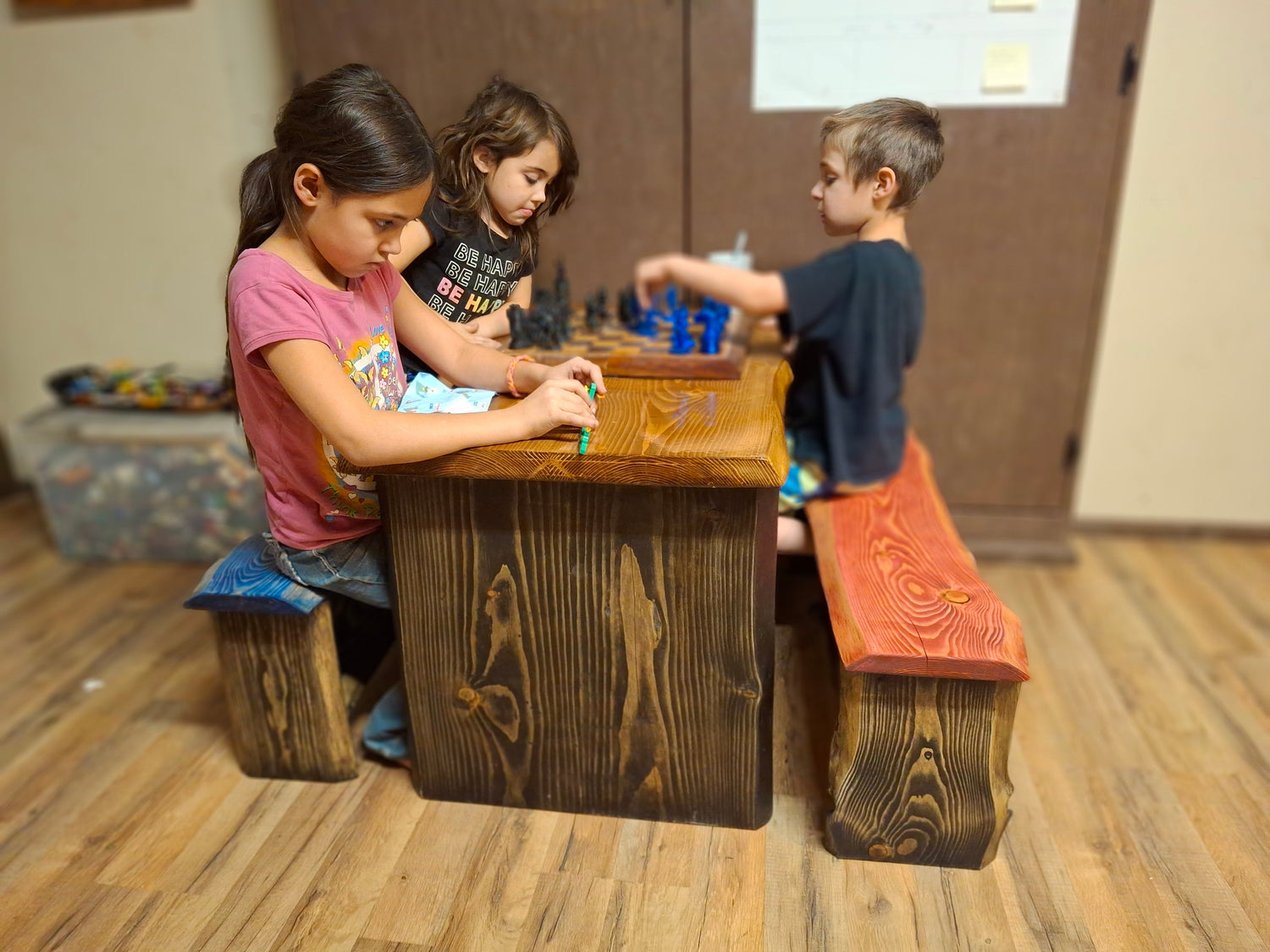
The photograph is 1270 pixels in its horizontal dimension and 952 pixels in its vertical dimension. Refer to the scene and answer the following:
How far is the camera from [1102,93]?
2092 mm

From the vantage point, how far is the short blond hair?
1327mm

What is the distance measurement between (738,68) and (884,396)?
0.90 meters

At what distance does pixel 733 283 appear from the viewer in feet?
5.24

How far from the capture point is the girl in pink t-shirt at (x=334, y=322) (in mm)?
1212

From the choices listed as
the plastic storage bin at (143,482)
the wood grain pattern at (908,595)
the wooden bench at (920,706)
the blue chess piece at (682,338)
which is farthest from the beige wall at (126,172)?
the wooden bench at (920,706)

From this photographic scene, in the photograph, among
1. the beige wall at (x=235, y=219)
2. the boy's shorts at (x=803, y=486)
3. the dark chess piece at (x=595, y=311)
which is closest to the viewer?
the boy's shorts at (x=803, y=486)

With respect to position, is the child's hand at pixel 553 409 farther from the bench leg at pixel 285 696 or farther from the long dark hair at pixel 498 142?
the bench leg at pixel 285 696

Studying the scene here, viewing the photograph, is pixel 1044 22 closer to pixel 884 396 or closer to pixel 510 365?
pixel 884 396

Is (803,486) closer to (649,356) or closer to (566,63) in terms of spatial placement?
(649,356)

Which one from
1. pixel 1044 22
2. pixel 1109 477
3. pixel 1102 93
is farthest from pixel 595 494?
pixel 1109 477

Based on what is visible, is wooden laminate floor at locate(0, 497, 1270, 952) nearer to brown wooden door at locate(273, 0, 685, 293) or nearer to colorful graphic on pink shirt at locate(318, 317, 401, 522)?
colorful graphic on pink shirt at locate(318, 317, 401, 522)

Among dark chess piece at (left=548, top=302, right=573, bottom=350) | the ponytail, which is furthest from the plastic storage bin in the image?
→ the ponytail

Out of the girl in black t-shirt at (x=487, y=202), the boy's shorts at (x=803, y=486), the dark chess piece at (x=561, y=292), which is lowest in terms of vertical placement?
the boy's shorts at (x=803, y=486)

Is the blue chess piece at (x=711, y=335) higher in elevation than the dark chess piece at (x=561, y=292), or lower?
lower
